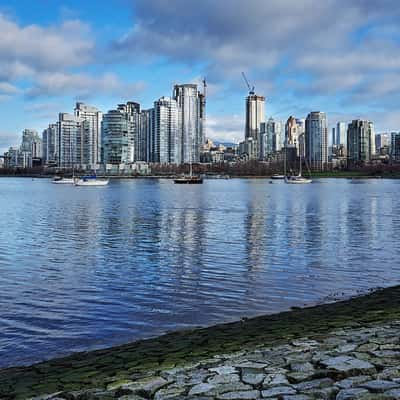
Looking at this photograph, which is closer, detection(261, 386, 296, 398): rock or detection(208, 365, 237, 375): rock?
detection(261, 386, 296, 398): rock

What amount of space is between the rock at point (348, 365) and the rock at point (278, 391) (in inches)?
31.4

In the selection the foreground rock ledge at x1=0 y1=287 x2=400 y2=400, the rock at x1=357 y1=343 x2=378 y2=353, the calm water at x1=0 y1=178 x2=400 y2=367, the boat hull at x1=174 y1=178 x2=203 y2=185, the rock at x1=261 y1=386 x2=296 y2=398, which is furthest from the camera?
the boat hull at x1=174 y1=178 x2=203 y2=185

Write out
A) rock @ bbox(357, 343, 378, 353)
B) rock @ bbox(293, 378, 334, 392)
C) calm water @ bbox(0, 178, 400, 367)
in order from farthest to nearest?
calm water @ bbox(0, 178, 400, 367) → rock @ bbox(357, 343, 378, 353) → rock @ bbox(293, 378, 334, 392)

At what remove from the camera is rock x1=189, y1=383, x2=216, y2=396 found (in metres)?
6.20

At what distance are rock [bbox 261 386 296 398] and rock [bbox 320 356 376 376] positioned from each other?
2.62 ft

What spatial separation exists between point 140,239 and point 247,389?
2464 cm

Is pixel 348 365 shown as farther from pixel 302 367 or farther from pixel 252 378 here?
pixel 252 378

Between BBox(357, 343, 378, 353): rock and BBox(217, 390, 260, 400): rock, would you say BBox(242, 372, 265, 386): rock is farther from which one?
BBox(357, 343, 378, 353): rock

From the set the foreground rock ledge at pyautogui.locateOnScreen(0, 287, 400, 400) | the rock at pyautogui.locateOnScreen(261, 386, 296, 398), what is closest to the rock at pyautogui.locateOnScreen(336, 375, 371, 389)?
the foreground rock ledge at pyautogui.locateOnScreen(0, 287, 400, 400)

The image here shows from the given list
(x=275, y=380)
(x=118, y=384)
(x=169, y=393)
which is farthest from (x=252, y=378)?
(x=118, y=384)

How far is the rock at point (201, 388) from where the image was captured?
6.20 metres

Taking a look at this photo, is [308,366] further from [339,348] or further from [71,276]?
[71,276]

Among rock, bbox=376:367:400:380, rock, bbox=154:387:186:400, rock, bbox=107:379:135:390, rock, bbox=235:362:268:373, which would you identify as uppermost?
rock, bbox=376:367:400:380

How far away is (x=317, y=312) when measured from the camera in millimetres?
12922
